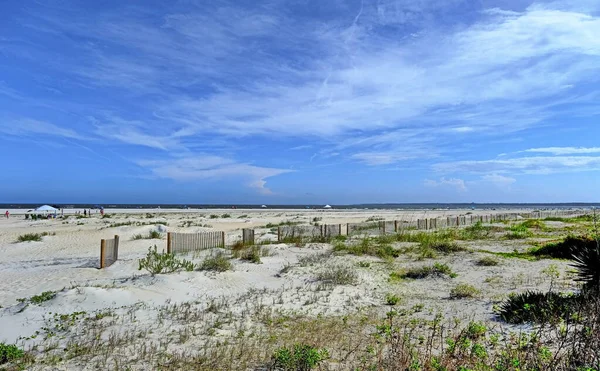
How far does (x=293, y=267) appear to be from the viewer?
1374 centimetres

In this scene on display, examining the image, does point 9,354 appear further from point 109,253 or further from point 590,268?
point 109,253

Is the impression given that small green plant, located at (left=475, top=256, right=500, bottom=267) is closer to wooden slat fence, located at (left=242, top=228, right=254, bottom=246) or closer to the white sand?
the white sand

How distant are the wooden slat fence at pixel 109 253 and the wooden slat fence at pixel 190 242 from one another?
188 cm

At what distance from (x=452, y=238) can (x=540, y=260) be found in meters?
8.20

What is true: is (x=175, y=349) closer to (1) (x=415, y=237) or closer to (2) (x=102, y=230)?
(1) (x=415, y=237)

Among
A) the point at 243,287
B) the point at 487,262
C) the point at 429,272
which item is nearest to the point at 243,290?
the point at 243,287

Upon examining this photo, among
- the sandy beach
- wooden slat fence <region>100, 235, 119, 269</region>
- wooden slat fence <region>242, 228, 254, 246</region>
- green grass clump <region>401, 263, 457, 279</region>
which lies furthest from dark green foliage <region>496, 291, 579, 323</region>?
wooden slat fence <region>242, 228, 254, 246</region>

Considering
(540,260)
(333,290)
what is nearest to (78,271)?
(333,290)

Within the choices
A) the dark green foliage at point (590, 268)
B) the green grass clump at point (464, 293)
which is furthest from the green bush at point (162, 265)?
the dark green foliage at point (590, 268)

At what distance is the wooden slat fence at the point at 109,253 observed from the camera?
14227 millimetres

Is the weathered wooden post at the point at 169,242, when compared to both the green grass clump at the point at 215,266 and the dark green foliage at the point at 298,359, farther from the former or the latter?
the dark green foliage at the point at 298,359

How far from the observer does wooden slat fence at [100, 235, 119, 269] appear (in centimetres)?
1423

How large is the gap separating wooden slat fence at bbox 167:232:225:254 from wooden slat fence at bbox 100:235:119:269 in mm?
1883

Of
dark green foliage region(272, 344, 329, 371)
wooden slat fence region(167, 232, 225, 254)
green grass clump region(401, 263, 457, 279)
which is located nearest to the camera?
dark green foliage region(272, 344, 329, 371)
